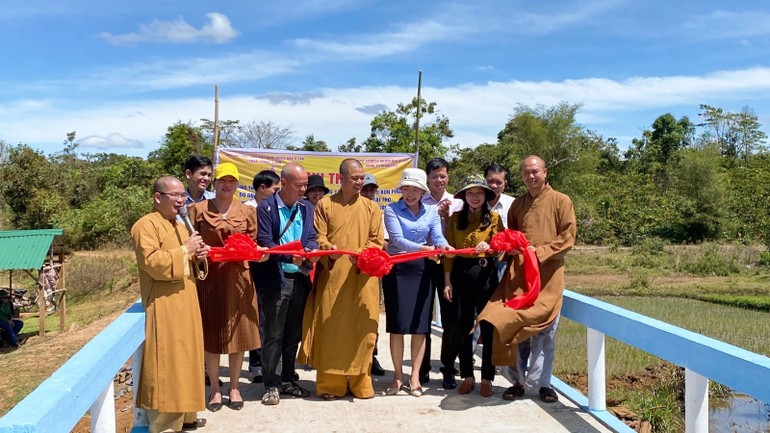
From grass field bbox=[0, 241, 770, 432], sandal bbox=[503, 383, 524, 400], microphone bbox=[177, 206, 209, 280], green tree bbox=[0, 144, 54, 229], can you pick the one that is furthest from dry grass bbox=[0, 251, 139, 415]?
sandal bbox=[503, 383, 524, 400]

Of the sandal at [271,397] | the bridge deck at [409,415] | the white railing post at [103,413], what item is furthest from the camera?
the sandal at [271,397]

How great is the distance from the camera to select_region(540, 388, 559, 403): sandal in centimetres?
491

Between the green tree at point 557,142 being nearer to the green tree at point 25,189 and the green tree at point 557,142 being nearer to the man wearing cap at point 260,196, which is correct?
the green tree at point 25,189

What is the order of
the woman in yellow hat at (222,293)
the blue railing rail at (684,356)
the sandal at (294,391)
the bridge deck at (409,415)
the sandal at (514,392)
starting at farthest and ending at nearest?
the sandal at (294,391)
the sandal at (514,392)
the woman in yellow hat at (222,293)
the bridge deck at (409,415)
the blue railing rail at (684,356)

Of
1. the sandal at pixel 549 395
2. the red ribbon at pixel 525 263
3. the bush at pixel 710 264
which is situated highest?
the red ribbon at pixel 525 263

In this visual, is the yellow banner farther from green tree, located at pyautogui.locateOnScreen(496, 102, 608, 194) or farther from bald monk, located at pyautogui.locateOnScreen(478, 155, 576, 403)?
green tree, located at pyautogui.locateOnScreen(496, 102, 608, 194)

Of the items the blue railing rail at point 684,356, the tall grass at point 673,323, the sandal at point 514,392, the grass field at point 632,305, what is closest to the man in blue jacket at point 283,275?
the sandal at point 514,392

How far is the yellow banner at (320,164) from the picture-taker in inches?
349

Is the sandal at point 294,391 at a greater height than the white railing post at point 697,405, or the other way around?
the white railing post at point 697,405

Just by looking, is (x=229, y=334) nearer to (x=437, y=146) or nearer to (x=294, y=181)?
(x=294, y=181)

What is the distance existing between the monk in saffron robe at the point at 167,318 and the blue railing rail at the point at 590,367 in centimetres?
12

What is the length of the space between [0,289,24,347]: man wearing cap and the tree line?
9.27m

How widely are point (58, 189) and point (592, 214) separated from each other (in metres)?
23.9

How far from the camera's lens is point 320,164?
9.05 metres
